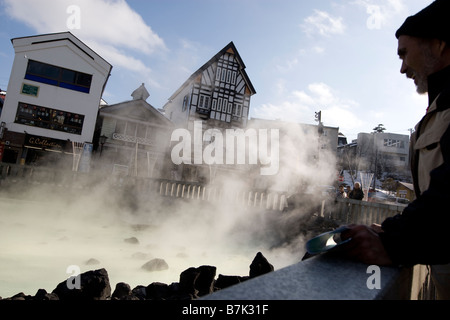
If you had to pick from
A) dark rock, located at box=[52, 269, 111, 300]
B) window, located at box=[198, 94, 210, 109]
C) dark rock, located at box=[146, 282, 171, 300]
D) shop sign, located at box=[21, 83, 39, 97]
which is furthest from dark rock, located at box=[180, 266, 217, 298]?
window, located at box=[198, 94, 210, 109]

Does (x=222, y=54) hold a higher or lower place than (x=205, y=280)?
higher

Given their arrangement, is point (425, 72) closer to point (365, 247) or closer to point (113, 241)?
point (365, 247)

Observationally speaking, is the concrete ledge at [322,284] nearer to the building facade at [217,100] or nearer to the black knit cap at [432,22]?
the black knit cap at [432,22]

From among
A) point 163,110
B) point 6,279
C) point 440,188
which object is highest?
point 163,110

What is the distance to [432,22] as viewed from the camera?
49.8 inches

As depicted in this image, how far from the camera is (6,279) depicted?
433 cm

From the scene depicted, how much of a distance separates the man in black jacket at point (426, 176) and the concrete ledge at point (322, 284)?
106mm

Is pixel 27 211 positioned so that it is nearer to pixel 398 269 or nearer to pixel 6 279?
pixel 6 279

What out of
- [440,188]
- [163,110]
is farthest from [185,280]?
[163,110]

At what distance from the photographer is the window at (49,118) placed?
1931 cm

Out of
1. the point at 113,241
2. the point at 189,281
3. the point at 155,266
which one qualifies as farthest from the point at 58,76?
the point at 189,281

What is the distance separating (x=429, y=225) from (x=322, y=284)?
0.43 meters

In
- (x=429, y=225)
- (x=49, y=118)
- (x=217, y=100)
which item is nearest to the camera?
(x=429, y=225)
